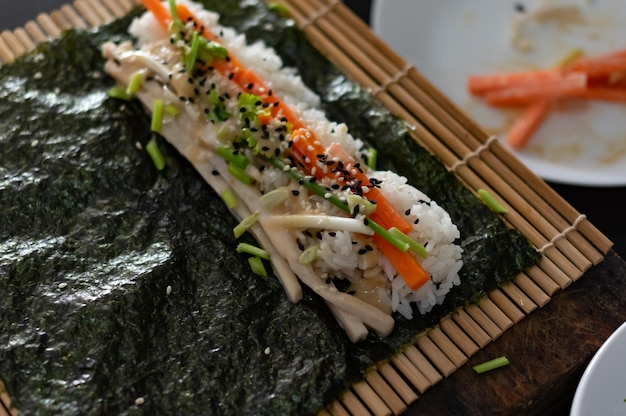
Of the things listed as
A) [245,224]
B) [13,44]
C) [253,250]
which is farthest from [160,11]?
[253,250]

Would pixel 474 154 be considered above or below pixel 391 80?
below

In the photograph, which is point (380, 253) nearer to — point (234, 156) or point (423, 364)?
point (423, 364)

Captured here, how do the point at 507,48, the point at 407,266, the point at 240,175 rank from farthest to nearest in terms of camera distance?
1. the point at 507,48
2. the point at 240,175
3. the point at 407,266

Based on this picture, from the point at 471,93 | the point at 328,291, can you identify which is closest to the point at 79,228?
the point at 328,291

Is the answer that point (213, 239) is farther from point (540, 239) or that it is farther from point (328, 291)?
point (540, 239)

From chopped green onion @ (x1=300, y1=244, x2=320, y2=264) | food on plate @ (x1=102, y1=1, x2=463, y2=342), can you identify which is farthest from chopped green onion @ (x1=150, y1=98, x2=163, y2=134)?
chopped green onion @ (x1=300, y1=244, x2=320, y2=264)

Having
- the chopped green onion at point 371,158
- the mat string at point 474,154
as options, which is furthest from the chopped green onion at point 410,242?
the mat string at point 474,154

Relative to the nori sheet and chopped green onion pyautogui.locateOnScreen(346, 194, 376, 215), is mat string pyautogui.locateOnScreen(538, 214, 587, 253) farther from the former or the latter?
chopped green onion pyautogui.locateOnScreen(346, 194, 376, 215)
